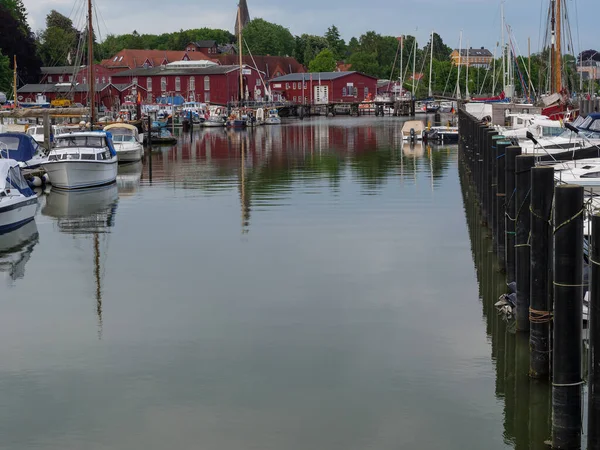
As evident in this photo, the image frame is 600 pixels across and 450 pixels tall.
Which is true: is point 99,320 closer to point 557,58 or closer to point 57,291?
point 57,291

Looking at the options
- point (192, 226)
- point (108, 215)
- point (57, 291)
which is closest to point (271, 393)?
point (57, 291)

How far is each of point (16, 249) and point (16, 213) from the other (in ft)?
8.85

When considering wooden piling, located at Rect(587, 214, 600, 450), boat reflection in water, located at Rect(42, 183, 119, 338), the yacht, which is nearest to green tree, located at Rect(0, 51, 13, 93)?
the yacht

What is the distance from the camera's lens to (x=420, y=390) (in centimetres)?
1538

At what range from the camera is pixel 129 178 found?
165 ft

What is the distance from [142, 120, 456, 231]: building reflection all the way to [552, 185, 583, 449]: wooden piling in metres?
20.1

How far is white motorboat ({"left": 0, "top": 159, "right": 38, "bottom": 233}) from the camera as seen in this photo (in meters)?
30.2

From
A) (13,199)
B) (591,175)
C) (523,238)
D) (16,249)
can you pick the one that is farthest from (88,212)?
(523,238)

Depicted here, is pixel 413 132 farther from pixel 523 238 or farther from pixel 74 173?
pixel 523 238

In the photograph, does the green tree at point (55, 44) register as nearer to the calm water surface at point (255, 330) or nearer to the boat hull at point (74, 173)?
the boat hull at point (74, 173)

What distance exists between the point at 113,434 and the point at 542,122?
148ft

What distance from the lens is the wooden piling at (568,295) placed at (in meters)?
11.9

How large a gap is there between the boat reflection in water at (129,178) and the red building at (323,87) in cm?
11146

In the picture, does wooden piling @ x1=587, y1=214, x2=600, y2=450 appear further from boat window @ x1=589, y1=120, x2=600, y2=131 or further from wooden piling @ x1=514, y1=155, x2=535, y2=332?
boat window @ x1=589, y1=120, x2=600, y2=131
